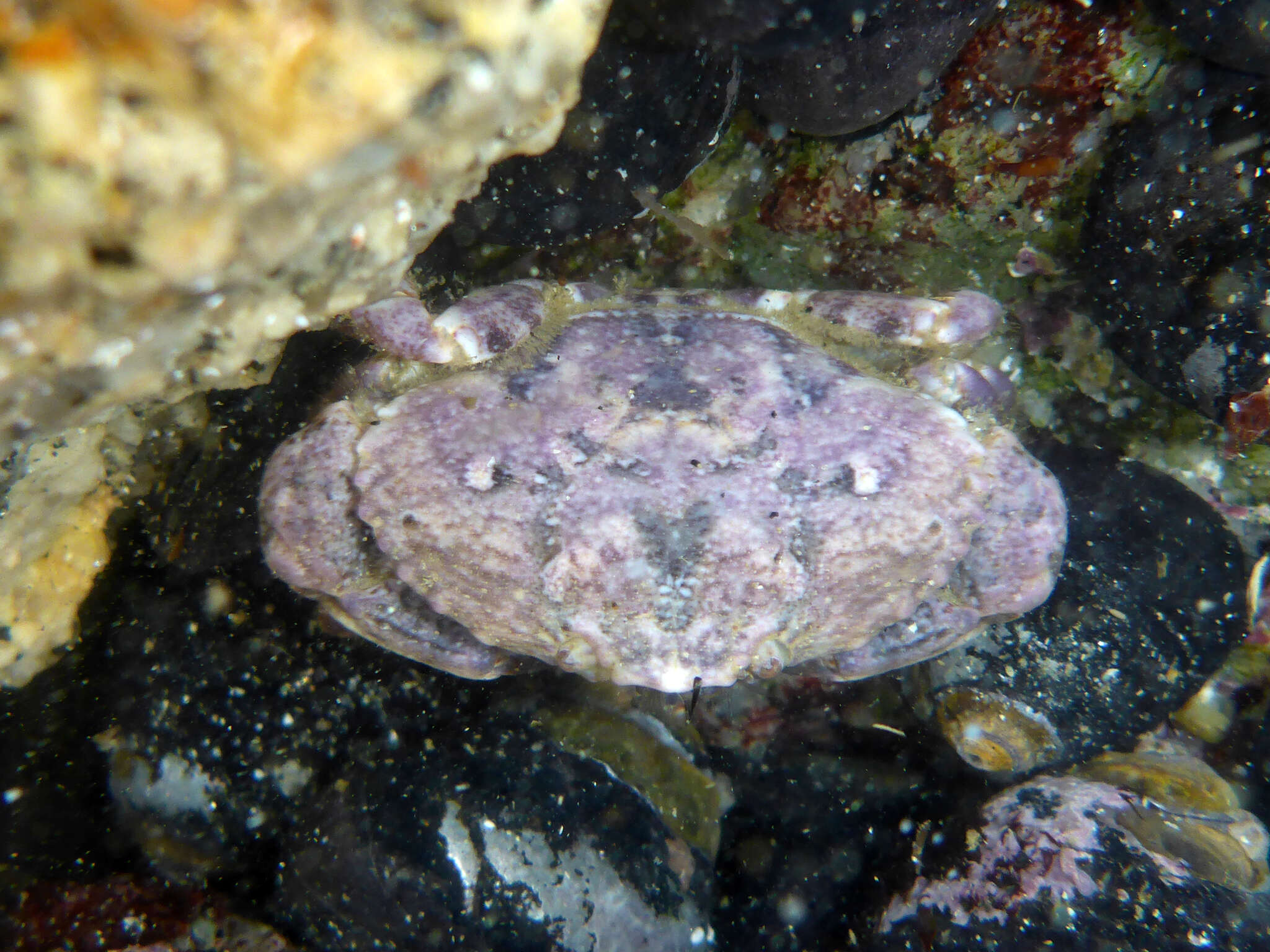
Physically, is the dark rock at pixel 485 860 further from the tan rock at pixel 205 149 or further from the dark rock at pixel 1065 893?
the tan rock at pixel 205 149

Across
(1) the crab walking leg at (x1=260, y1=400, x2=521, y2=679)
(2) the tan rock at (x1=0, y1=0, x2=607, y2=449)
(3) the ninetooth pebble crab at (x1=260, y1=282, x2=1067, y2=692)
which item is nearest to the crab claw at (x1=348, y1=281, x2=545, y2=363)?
(3) the ninetooth pebble crab at (x1=260, y1=282, x2=1067, y2=692)

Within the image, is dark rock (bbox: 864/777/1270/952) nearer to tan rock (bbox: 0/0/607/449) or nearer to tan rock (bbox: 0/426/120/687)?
tan rock (bbox: 0/0/607/449)

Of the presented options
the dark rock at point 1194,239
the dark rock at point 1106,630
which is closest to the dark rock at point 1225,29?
the dark rock at point 1194,239

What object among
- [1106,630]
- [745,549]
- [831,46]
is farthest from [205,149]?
[1106,630]

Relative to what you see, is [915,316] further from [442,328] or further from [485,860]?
[485,860]

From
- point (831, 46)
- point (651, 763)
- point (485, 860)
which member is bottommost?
point (485, 860)
